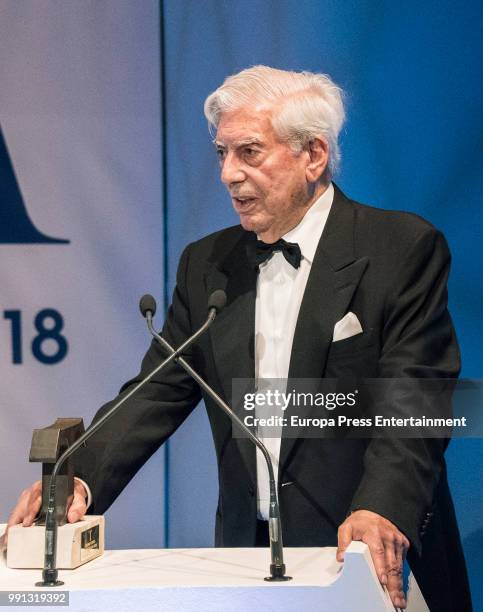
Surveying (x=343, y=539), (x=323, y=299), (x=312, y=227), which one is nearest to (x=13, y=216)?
(x=312, y=227)

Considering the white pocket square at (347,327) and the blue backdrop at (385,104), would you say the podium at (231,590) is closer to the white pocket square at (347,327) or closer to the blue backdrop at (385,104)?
the white pocket square at (347,327)

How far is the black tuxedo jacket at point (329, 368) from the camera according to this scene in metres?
2.45

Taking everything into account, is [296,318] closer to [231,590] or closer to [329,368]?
[329,368]

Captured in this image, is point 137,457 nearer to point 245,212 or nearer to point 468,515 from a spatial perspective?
point 245,212

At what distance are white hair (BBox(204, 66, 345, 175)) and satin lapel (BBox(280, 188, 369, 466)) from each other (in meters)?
0.25

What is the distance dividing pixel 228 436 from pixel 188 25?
5.60ft

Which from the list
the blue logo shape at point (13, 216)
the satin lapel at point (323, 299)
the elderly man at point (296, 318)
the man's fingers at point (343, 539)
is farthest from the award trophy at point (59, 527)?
the blue logo shape at point (13, 216)

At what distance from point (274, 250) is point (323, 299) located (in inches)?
8.1

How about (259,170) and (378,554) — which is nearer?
(378,554)

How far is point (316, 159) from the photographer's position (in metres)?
2.75

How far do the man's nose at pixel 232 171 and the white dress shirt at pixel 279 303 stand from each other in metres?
0.21

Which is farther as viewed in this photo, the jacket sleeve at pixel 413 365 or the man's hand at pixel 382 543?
the jacket sleeve at pixel 413 365

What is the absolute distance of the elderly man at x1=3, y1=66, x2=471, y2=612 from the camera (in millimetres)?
2471

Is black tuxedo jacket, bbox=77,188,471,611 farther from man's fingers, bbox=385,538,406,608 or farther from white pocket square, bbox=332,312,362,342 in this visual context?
man's fingers, bbox=385,538,406,608
